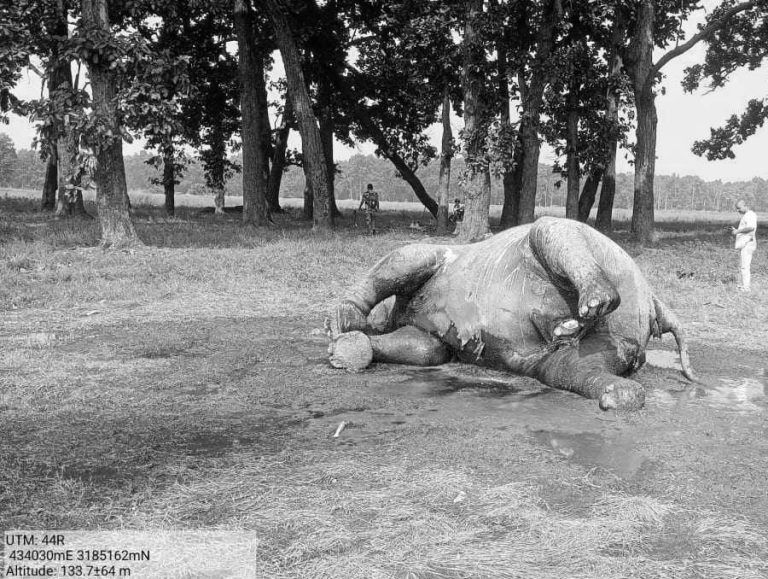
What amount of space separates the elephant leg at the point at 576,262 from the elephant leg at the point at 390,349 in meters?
1.30

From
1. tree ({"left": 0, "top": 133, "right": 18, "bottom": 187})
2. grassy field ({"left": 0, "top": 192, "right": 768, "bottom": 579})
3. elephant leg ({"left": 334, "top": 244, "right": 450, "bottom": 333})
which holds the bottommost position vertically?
grassy field ({"left": 0, "top": 192, "right": 768, "bottom": 579})

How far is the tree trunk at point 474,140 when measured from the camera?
797 inches

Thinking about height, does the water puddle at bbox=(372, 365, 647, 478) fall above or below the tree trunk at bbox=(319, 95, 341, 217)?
below

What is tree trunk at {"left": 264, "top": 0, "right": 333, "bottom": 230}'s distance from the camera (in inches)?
854

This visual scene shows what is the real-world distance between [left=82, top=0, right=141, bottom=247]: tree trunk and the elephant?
10.7m

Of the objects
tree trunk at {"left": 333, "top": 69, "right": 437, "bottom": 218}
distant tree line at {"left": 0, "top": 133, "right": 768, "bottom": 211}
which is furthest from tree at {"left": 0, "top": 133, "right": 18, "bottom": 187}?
tree trunk at {"left": 333, "top": 69, "right": 437, "bottom": 218}

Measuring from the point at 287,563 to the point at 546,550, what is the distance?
104 centimetres

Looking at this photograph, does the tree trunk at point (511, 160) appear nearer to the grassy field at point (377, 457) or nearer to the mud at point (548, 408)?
the grassy field at point (377, 457)

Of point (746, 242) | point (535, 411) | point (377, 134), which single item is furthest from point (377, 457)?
point (377, 134)

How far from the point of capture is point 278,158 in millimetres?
36375

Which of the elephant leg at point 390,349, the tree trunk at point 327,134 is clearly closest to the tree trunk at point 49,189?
the tree trunk at point 327,134

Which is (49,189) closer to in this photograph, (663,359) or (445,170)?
(445,170)

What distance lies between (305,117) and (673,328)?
17.2 meters

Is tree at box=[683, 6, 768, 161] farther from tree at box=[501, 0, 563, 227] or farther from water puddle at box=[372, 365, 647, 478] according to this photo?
water puddle at box=[372, 365, 647, 478]
